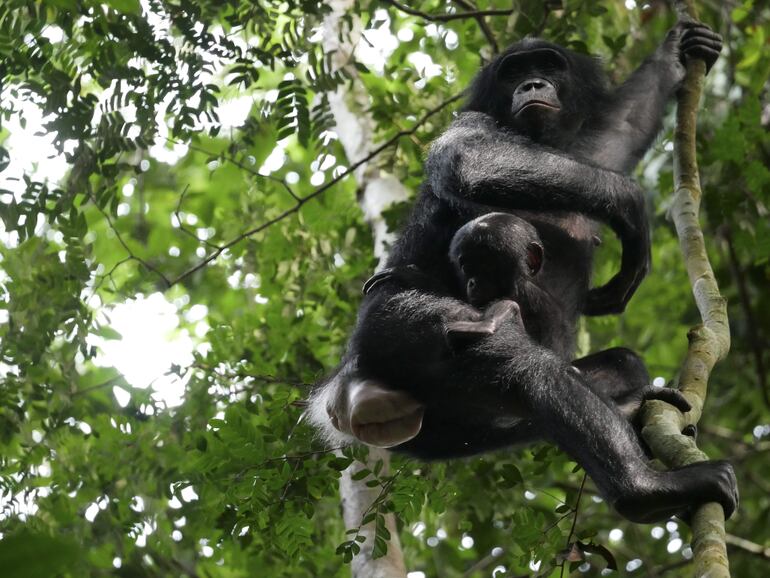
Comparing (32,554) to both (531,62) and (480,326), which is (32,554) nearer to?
(480,326)

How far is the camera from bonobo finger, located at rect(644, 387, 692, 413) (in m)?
3.55

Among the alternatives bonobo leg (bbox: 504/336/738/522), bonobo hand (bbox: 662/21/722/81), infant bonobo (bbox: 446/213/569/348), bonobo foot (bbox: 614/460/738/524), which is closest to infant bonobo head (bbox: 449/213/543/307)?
infant bonobo (bbox: 446/213/569/348)

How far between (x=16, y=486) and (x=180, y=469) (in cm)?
99

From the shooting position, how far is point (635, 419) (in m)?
3.64

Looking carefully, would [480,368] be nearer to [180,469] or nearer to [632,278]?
[632,278]

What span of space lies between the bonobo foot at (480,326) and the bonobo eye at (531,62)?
163cm

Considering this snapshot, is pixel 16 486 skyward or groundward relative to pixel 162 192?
skyward

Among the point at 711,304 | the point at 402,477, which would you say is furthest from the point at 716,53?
the point at 402,477

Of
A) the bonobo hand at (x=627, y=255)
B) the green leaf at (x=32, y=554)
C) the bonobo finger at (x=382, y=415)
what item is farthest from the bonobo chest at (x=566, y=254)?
the green leaf at (x=32, y=554)

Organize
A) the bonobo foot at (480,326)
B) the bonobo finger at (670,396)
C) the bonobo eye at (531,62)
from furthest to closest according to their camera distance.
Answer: the bonobo eye at (531,62), the bonobo foot at (480,326), the bonobo finger at (670,396)

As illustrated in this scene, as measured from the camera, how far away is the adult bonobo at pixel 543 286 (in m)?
3.36

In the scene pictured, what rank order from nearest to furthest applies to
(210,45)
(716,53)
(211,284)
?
(210,45) → (716,53) → (211,284)

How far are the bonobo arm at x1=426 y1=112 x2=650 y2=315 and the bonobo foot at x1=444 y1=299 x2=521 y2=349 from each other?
0.65 metres

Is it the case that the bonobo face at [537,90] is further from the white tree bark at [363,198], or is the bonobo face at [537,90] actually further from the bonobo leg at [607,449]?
the bonobo leg at [607,449]
